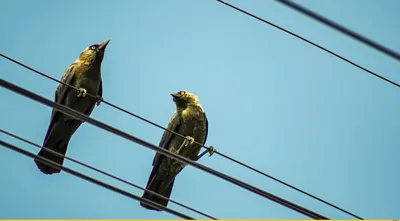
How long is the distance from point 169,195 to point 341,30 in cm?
682

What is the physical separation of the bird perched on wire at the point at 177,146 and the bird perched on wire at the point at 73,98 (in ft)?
4.44

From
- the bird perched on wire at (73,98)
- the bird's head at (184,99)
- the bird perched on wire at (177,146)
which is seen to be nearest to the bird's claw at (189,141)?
the bird perched on wire at (177,146)

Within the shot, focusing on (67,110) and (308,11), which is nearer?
(308,11)

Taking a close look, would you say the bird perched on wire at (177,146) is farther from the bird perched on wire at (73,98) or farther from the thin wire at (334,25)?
the thin wire at (334,25)

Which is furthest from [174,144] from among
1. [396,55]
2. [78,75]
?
[396,55]

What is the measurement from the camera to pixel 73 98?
376 inches

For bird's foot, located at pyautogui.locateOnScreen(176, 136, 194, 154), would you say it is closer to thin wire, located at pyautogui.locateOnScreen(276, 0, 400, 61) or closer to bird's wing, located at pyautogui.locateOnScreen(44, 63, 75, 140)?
bird's wing, located at pyautogui.locateOnScreen(44, 63, 75, 140)

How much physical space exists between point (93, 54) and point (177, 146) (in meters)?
2.01

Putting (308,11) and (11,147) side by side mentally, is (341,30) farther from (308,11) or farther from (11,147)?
(11,147)

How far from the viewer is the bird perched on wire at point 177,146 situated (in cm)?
989

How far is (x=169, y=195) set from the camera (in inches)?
395

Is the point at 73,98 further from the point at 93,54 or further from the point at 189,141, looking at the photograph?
the point at 189,141

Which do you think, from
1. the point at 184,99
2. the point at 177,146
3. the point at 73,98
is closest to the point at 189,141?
the point at 177,146

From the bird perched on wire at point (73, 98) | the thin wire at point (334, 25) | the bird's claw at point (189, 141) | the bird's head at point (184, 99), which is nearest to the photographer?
the thin wire at point (334, 25)
